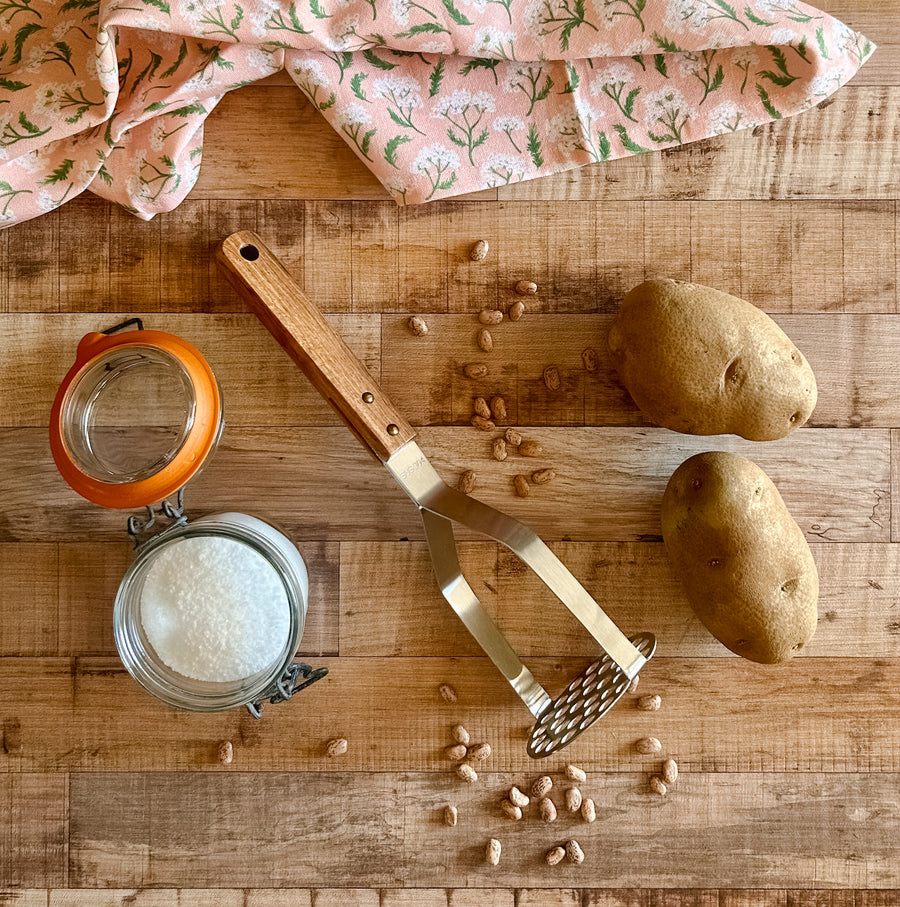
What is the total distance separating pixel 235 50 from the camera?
62 centimetres

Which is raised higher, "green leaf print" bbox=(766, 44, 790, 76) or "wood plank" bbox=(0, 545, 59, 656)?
"green leaf print" bbox=(766, 44, 790, 76)

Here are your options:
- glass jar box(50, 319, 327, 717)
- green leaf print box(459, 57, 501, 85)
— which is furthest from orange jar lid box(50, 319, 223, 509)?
green leaf print box(459, 57, 501, 85)

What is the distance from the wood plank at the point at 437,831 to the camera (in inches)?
26.6

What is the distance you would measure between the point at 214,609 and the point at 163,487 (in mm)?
99

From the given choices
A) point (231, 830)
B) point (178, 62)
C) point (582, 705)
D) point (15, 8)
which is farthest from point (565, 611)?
point (15, 8)

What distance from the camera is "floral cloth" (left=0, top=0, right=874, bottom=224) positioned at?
0.62 meters

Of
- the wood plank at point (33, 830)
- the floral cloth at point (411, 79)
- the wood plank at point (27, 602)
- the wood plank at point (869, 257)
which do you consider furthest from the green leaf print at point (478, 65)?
the wood plank at point (33, 830)

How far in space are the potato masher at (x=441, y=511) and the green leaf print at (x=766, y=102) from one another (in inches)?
15.7

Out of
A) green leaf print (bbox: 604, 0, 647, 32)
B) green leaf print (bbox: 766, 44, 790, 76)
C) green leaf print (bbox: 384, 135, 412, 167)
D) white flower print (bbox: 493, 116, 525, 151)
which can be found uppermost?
green leaf print (bbox: 604, 0, 647, 32)

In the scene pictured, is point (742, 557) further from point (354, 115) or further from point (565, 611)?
point (354, 115)

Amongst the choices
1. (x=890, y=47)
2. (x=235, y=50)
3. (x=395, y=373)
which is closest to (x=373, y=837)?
(x=395, y=373)

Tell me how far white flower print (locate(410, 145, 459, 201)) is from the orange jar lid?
24cm

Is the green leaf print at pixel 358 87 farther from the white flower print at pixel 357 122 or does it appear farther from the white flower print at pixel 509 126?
the white flower print at pixel 509 126

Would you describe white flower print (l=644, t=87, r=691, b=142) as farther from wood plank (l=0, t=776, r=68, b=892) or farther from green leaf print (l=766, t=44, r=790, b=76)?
wood plank (l=0, t=776, r=68, b=892)
